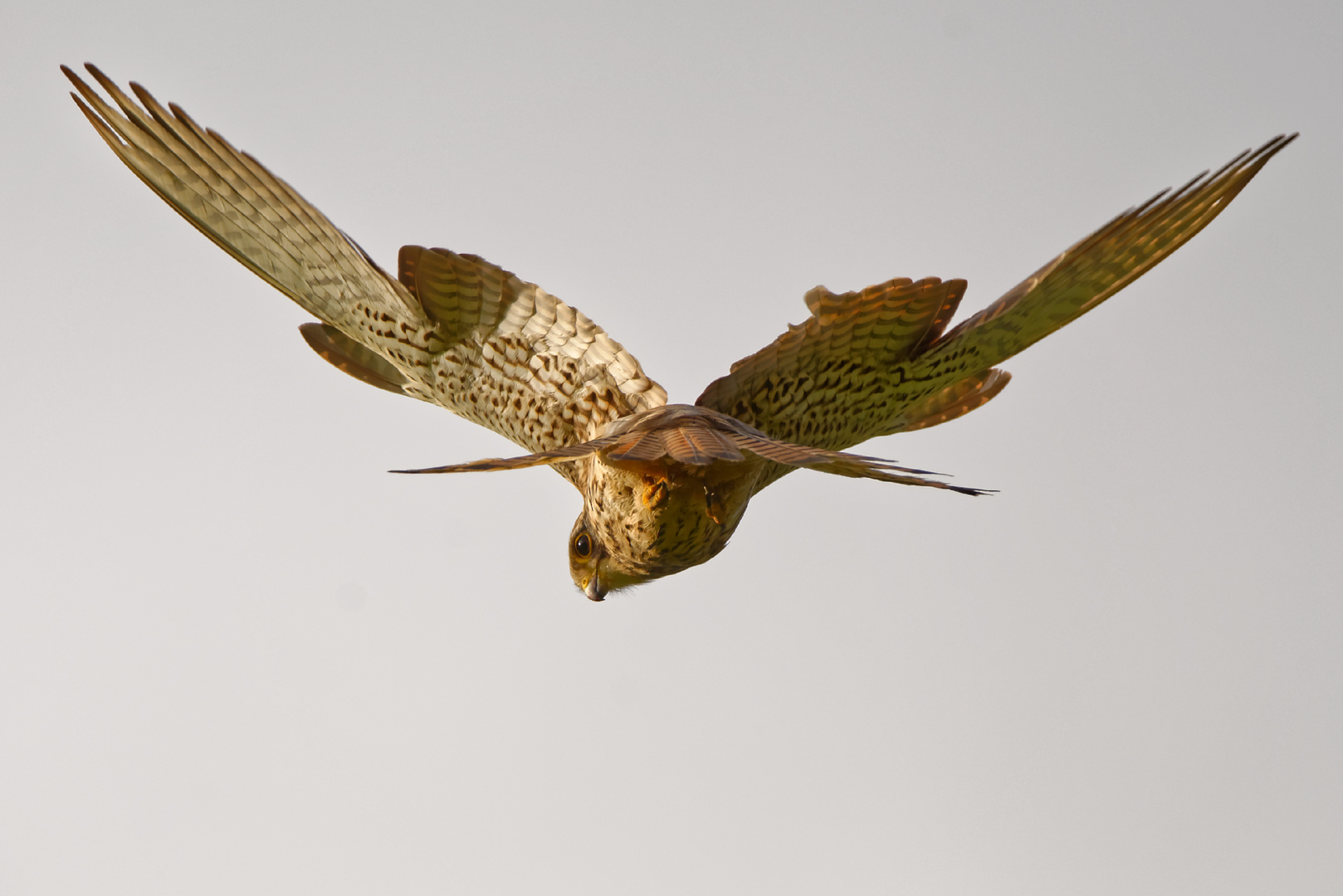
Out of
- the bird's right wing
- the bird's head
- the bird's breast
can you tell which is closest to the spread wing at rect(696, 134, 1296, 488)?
the bird's right wing

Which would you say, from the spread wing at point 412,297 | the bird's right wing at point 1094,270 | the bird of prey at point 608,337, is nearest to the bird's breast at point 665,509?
the bird of prey at point 608,337

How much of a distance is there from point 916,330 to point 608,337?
89 cm

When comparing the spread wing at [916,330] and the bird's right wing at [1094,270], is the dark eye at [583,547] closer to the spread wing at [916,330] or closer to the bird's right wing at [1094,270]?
the spread wing at [916,330]

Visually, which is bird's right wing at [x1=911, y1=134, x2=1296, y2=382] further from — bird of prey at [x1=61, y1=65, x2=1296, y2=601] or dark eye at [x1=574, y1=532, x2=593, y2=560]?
dark eye at [x1=574, y1=532, x2=593, y2=560]

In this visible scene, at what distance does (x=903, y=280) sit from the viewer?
3.06m

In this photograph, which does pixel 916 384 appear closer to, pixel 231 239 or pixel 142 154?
pixel 231 239

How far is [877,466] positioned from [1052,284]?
4.85 ft

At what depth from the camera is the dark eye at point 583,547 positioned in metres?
3.13

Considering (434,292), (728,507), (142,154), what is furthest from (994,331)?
(142,154)

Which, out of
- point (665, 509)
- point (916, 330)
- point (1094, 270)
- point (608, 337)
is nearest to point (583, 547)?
point (665, 509)

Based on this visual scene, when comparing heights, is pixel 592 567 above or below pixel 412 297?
below

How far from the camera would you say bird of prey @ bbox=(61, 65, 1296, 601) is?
2.95 m

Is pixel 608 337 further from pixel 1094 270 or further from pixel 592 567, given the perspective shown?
pixel 1094 270

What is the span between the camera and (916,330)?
3.30 m
